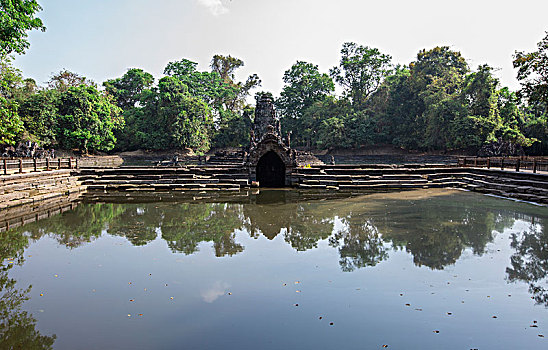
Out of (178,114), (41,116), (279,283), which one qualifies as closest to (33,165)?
(279,283)

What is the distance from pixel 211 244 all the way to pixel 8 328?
400 cm

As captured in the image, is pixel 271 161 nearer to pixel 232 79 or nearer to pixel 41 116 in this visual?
pixel 41 116

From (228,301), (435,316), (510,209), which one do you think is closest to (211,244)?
(228,301)

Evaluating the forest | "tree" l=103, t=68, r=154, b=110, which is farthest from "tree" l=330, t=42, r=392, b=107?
"tree" l=103, t=68, r=154, b=110

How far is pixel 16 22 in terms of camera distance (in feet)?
46.6

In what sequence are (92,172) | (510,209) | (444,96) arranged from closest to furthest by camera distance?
(510,209) → (92,172) → (444,96)

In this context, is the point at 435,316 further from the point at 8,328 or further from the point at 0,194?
the point at 0,194

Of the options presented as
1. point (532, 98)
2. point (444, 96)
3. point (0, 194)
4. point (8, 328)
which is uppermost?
point (444, 96)

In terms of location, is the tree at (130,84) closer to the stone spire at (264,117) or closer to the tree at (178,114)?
the tree at (178,114)

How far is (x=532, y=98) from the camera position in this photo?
744 inches

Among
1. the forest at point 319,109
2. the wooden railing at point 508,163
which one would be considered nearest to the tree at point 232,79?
the forest at point 319,109

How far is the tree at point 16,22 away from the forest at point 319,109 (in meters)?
13.2

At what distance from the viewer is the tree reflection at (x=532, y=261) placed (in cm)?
522

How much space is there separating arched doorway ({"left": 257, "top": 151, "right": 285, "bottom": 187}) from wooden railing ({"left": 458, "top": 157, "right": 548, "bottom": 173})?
35.2 ft
